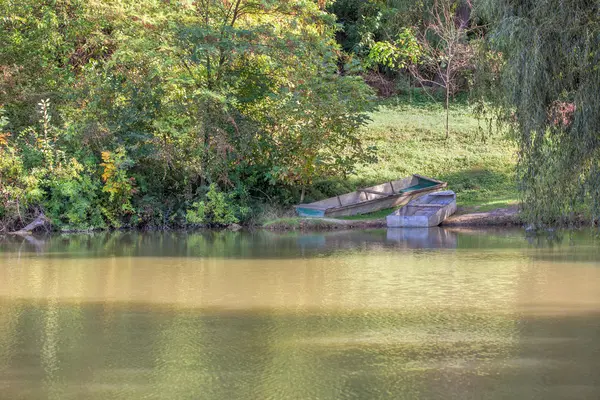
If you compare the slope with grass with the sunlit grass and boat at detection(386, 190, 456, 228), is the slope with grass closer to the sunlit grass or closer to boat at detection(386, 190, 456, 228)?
the sunlit grass

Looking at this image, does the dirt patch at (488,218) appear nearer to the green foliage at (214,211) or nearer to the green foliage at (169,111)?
the green foliage at (169,111)

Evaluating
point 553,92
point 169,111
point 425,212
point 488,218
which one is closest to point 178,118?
point 169,111

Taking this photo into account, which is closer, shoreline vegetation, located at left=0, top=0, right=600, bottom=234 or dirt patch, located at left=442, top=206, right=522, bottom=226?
dirt patch, located at left=442, top=206, right=522, bottom=226

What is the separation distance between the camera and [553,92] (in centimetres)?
1270

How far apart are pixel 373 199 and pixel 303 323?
16.1 meters

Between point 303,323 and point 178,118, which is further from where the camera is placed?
point 178,118

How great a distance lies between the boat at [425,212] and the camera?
24.7 metres

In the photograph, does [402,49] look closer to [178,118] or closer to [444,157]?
[444,157]

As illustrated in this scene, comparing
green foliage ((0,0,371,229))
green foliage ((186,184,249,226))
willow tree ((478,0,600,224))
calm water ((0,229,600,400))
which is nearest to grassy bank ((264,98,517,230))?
green foliage ((186,184,249,226))

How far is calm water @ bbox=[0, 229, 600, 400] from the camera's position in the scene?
26.1ft

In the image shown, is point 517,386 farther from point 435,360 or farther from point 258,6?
point 258,6

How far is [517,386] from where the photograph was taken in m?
7.77

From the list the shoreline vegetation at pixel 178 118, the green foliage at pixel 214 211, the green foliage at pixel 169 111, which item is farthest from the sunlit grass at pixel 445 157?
the green foliage at pixel 214 211

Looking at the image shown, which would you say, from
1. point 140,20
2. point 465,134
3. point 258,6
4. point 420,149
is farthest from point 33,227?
point 465,134
